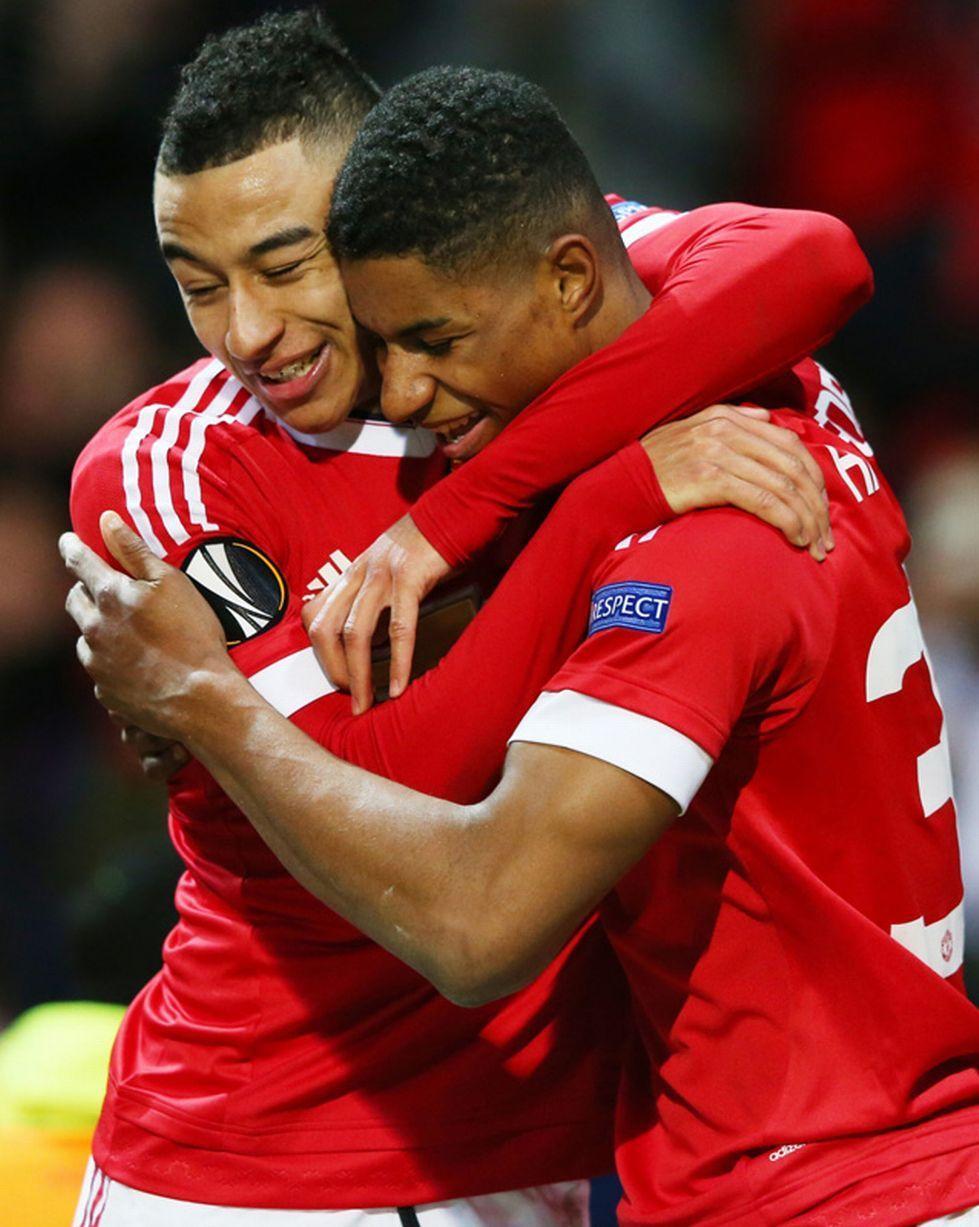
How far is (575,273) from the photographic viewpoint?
6.79 feet

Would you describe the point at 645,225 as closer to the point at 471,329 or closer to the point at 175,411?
the point at 471,329

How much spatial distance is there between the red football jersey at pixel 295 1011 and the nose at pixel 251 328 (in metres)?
0.13

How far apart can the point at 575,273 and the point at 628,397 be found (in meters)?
0.16

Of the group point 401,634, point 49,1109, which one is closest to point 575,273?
point 401,634

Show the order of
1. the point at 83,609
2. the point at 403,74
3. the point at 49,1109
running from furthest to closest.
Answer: the point at 403,74 → the point at 49,1109 → the point at 83,609

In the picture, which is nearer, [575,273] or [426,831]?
[426,831]

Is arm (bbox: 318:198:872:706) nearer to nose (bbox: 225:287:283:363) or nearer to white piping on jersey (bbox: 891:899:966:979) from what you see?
nose (bbox: 225:287:283:363)

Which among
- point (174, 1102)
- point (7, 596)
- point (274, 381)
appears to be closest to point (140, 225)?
point (7, 596)

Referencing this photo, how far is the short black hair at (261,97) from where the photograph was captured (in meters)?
2.33

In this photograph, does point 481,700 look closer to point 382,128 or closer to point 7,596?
point 382,128

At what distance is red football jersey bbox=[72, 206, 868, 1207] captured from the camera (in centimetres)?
229

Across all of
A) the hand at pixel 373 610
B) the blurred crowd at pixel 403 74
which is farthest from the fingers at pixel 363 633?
the blurred crowd at pixel 403 74

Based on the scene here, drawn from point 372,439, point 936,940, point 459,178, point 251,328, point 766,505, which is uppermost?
point 459,178

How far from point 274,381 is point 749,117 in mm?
3232
